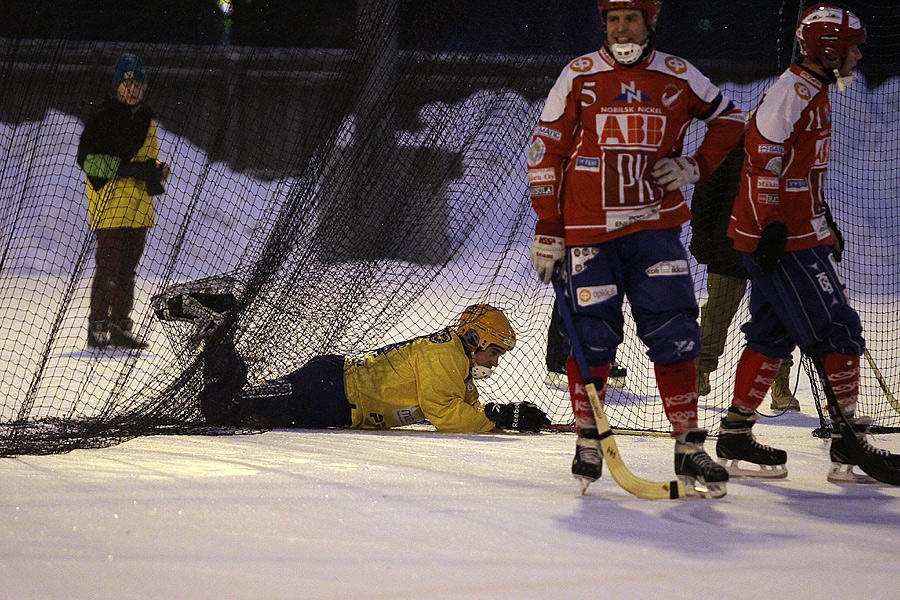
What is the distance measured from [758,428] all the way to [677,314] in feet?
5.53

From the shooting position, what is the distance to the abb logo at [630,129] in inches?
106

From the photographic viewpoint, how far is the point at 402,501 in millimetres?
2492

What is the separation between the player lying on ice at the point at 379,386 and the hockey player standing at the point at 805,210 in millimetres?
1098

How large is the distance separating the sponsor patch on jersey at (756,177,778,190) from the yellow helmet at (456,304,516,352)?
1141mm

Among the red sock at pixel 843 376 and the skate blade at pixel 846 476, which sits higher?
the red sock at pixel 843 376

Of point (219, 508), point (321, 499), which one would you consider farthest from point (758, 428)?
point (219, 508)

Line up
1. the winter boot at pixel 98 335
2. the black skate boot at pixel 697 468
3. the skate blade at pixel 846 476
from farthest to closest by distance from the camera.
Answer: the winter boot at pixel 98 335 → the skate blade at pixel 846 476 → the black skate boot at pixel 697 468

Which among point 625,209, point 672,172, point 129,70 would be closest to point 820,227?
point 672,172

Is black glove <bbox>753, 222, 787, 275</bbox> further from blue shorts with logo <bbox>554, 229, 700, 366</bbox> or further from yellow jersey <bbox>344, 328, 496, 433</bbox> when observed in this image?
yellow jersey <bbox>344, 328, 496, 433</bbox>

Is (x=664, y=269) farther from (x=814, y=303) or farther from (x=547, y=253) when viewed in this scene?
(x=814, y=303)

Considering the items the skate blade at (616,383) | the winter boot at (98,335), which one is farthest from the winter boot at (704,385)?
the winter boot at (98,335)

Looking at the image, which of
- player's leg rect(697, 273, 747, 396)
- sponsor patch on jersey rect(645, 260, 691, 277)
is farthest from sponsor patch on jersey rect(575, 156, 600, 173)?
player's leg rect(697, 273, 747, 396)

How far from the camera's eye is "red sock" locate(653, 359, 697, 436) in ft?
8.89

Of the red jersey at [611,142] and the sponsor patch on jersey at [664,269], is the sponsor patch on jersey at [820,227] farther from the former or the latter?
the sponsor patch on jersey at [664,269]
